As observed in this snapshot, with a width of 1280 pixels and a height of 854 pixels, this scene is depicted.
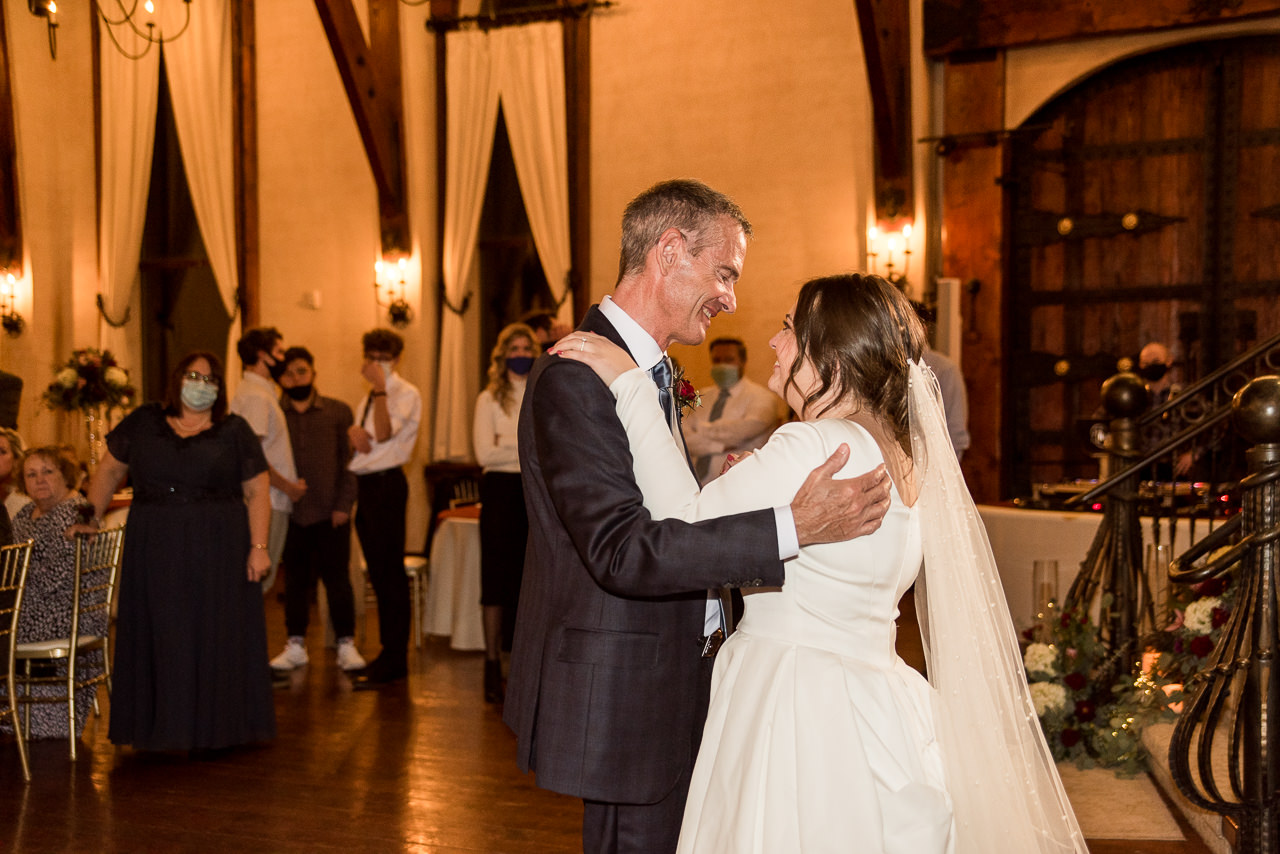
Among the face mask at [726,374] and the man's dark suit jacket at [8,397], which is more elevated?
the face mask at [726,374]

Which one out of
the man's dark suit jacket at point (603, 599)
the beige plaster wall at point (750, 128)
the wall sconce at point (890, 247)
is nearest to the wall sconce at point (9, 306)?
the beige plaster wall at point (750, 128)

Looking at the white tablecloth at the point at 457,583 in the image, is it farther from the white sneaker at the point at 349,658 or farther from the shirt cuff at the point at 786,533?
the shirt cuff at the point at 786,533

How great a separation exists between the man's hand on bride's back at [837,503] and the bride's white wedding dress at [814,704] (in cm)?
10

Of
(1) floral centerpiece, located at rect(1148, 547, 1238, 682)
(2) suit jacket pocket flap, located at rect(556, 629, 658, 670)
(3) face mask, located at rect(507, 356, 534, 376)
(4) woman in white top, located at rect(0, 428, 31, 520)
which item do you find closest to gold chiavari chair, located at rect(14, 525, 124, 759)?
(4) woman in white top, located at rect(0, 428, 31, 520)

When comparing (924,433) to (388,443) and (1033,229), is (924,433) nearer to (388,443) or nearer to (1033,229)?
(388,443)

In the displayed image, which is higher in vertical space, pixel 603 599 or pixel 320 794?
pixel 603 599

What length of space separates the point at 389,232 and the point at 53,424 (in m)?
3.33

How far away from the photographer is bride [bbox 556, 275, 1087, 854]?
187 cm

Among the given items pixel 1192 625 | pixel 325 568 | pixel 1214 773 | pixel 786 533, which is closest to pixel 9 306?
pixel 325 568

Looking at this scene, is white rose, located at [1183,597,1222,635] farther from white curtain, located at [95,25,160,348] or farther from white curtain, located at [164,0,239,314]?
white curtain, located at [95,25,160,348]

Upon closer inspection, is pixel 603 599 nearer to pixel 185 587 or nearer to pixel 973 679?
pixel 973 679

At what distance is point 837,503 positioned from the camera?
69.0 inches

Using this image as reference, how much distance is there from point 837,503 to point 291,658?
4.88 metres

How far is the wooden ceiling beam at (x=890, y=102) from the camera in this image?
7508 mm
